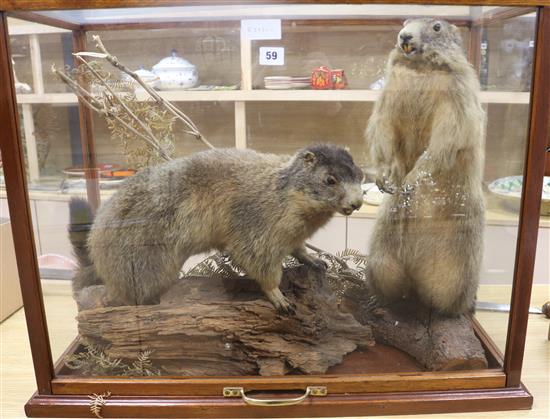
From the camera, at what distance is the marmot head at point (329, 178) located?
2.85 feet

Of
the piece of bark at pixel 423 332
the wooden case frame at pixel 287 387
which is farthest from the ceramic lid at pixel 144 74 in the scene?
the piece of bark at pixel 423 332

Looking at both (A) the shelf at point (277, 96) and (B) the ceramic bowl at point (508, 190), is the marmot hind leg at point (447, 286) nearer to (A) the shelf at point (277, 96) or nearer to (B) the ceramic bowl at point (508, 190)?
(B) the ceramic bowl at point (508, 190)

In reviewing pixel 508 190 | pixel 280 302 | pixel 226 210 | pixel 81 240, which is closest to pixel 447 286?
pixel 508 190

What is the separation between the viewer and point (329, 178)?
34.2 inches

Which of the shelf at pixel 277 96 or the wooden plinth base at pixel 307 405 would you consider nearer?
the shelf at pixel 277 96

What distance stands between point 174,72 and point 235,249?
0.31 m

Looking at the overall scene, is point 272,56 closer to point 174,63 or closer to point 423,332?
point 174,63

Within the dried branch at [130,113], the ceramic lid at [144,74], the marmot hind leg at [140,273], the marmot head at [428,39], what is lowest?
the marmot hind leg at [140,273]

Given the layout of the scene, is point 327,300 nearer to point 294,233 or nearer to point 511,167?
point 294,233

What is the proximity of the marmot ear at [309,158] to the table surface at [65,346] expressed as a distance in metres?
0.41

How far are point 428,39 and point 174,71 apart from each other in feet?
1.35

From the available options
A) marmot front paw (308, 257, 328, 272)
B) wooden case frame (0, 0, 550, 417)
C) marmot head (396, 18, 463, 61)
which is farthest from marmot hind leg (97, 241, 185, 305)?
marmot head (396, 18, 463, 61)

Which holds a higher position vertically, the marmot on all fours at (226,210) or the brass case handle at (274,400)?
the marmot on all fours at (226,210)

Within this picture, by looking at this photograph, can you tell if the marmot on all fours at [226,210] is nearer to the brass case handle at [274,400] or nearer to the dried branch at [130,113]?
the dried branch at [130,113]
